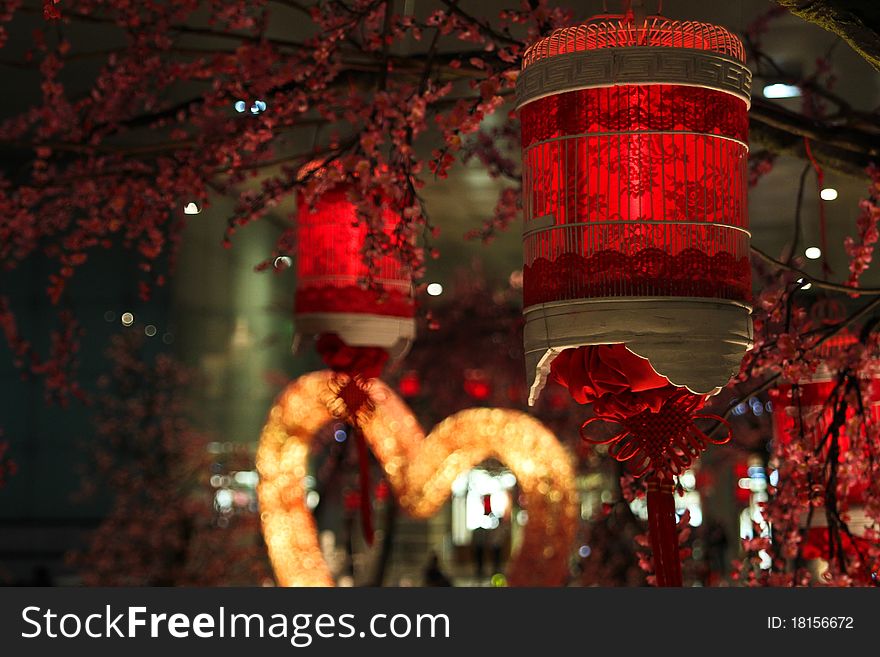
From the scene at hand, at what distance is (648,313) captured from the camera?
2441 mm

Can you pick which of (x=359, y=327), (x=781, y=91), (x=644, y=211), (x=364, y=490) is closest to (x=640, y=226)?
(x=644, y=211)

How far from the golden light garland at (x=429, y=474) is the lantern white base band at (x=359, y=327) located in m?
2.81

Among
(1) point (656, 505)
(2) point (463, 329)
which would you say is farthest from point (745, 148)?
(2) point (463, 329)

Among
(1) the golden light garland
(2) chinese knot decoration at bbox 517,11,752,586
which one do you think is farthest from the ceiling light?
(2) chinese knot decoration at bbox 517,11,752,586

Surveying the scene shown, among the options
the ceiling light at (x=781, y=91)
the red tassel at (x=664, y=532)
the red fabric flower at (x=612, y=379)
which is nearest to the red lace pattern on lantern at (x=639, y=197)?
the red fabric flower at (x=612, y=379)

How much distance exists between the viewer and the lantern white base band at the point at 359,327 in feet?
14.5

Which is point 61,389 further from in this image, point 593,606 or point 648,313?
point 593,606

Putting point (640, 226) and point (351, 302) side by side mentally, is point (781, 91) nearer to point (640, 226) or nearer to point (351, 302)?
point (351, 302)

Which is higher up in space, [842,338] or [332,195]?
[332,195]

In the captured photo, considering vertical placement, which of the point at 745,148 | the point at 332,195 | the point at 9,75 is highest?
the point at 9,75

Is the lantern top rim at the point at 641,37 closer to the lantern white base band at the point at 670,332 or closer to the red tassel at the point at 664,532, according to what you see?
the lantern white base band at the point at 670,332

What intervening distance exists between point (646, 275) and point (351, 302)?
2125 mm

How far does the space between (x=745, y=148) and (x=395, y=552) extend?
1696cm

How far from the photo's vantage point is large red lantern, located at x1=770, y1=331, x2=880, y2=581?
360 cm
